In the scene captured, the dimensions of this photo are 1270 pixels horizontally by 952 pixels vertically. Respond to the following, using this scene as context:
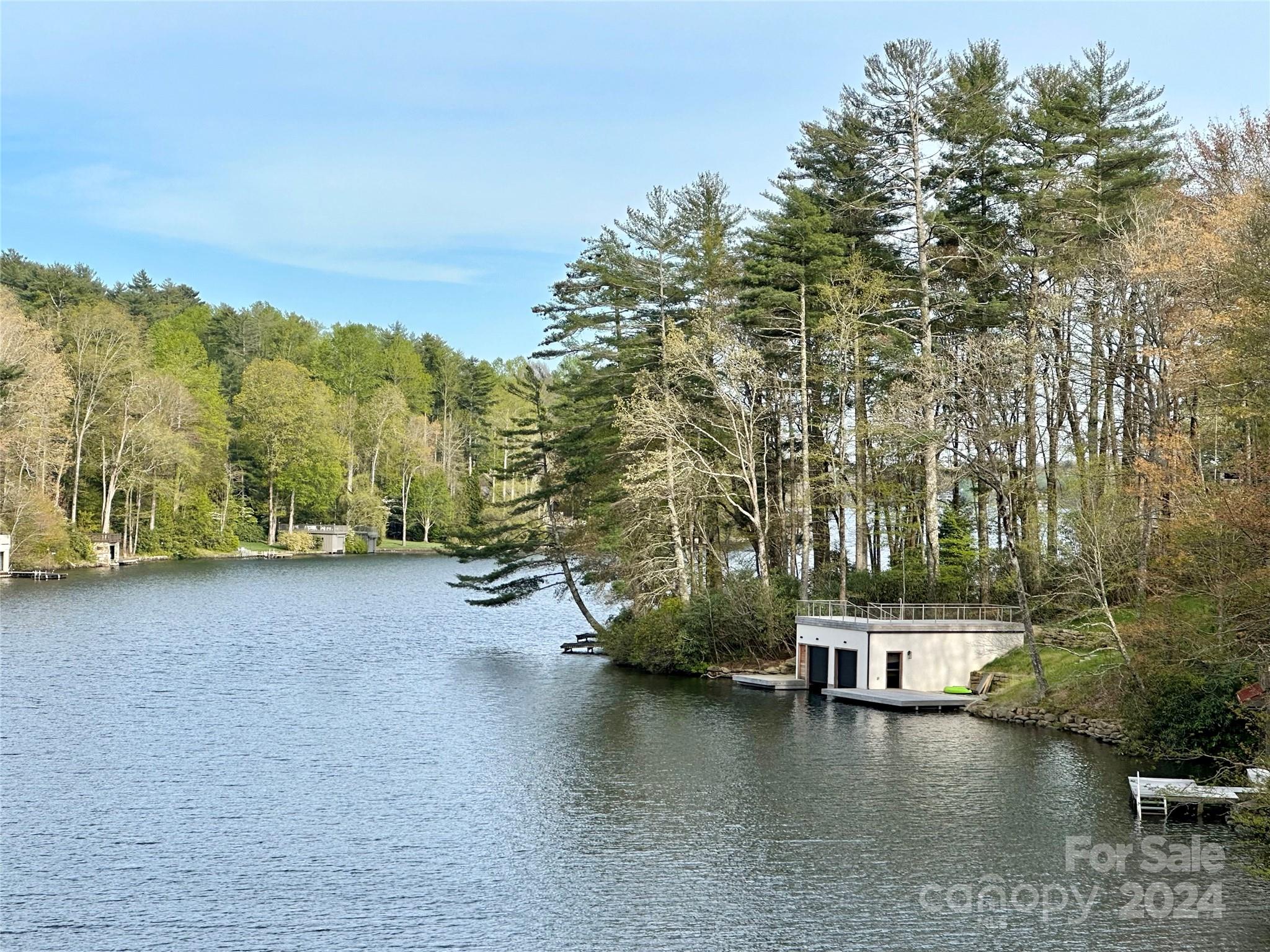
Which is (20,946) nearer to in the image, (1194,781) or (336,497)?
(1194,781)

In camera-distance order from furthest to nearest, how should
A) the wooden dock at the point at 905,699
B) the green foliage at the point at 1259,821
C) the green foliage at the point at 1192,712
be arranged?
the wooden dock at the point at 905,699 → the green foliage at the point at 1192,712 → the green foliage at the point at 1259,821

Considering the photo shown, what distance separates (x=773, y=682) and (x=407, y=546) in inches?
3344

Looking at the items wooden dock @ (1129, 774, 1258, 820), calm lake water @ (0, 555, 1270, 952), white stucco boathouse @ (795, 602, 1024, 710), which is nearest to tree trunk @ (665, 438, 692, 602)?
calm lake water @ (0, 555, 1270, 952)

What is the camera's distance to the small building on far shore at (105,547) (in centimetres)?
8769

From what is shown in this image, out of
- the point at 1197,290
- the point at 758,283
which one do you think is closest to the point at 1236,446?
the point at 1197,290

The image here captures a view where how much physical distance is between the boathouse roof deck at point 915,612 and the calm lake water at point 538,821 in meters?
3.84

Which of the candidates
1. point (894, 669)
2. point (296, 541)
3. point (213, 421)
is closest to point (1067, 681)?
point (894, 669)

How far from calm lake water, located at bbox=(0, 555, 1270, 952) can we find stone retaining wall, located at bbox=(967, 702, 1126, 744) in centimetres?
83

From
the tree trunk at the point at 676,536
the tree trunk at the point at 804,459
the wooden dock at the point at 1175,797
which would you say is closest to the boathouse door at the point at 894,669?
the tree trunk at the point at 804,459

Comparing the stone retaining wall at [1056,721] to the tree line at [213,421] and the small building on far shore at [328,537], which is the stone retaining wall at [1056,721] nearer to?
the tree line at [213,421]

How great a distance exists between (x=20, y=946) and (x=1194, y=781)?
22203 millimetres

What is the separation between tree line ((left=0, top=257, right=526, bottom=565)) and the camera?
81750 millimetres

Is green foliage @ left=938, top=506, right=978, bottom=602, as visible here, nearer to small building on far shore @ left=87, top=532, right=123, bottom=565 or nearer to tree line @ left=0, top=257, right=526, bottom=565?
tree line @ left=0, top=257, right=526, bottom=565

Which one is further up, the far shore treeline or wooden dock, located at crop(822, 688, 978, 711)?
the far shore treeline
